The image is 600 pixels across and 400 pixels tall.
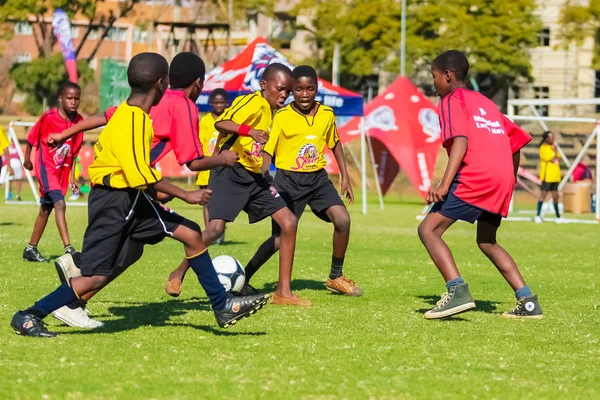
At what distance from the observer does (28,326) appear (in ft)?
21.6

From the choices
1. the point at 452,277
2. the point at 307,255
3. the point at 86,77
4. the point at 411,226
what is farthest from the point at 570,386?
Result: the point at 86,77

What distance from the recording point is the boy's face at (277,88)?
8.56m

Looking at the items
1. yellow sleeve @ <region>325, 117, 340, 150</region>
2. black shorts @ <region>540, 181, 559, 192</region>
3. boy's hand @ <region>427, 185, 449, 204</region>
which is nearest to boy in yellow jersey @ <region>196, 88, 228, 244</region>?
yellow sleeve @ <region>325, 117, 340, 150</region>

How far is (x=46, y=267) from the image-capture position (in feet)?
36.6

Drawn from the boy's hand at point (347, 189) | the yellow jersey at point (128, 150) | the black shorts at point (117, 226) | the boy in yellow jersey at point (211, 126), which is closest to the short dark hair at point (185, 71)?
the yellow jersey at point (128, 150)

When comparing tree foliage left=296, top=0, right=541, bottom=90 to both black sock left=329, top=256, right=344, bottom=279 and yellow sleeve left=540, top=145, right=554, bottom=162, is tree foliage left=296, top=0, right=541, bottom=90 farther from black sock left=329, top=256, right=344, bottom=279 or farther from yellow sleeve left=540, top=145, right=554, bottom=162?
black sock left=329, top=256, right=344, bottom=279

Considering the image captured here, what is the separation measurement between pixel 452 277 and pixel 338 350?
168 cm

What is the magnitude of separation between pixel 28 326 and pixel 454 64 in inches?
136

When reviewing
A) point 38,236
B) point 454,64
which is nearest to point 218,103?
point 38,236

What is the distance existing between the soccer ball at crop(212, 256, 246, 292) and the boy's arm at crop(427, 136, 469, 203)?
6.44ft

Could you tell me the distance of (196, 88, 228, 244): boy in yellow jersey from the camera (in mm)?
13430

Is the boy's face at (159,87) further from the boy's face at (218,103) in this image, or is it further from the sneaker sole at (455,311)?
the boy's face at (218,103)

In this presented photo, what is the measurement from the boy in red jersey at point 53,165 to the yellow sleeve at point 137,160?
4.88 m

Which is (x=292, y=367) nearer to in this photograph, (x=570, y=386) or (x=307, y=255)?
(x=570, y=386)
